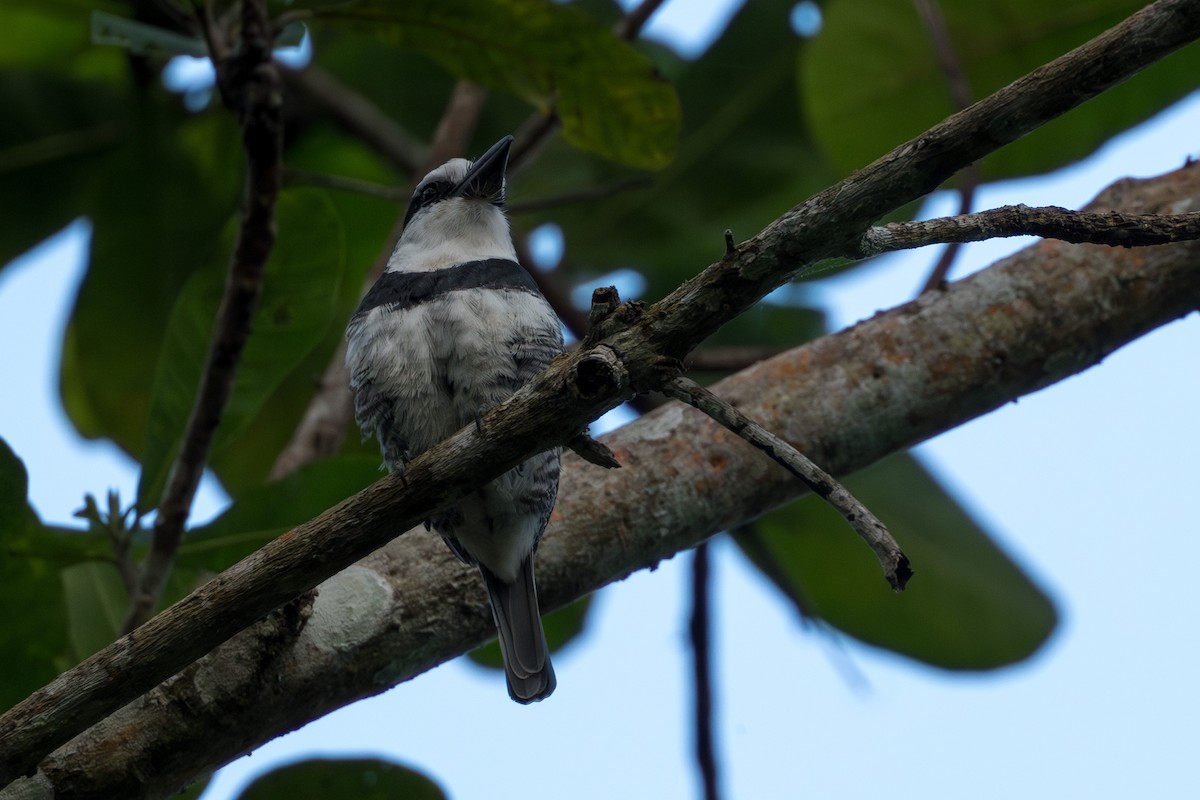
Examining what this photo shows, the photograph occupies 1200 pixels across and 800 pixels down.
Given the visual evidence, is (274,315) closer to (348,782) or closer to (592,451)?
(348,782)

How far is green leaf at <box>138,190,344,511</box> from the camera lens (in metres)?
2.55

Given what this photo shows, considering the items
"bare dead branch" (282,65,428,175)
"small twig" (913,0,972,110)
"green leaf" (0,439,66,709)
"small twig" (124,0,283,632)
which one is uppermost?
"bare dead branch" (282,65,428,175)

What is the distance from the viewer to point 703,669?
10.2ft

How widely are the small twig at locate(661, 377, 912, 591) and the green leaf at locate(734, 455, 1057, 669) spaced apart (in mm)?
1645

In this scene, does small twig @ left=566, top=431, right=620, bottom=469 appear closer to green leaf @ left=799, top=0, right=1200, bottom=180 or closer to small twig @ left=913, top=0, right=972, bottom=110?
small twig @ left=913, top=0, right=972, bottom=110

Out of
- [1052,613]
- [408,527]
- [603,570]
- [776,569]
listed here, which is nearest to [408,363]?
[603,570]

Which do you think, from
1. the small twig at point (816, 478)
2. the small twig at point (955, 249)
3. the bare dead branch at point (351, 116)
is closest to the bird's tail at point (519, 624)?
the small twig at point (816, 478)

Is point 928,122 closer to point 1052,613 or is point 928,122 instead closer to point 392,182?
point 1052,613

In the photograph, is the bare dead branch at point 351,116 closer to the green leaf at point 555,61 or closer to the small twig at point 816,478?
the green leaf at point 555,61

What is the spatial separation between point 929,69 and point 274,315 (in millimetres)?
1898

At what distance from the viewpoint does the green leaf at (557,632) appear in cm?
298

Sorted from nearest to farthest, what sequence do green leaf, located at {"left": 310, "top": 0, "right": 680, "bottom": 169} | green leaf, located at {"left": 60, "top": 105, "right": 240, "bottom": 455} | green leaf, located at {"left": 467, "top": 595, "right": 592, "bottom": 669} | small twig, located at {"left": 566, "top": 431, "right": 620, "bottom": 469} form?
small twig, located at {"left": 566, "top": 431, "right": 620, "bottom": 469}
green leaf, located at {"left": 310, "top": 0, "right": 680, "bottom": 169}
green leaf, located at {"left": 467, "top": 595, "right": 592, "bottom": 669}
green leaf, located at {"left": 60, "top": 105, "right": 240, "bottom": 455}

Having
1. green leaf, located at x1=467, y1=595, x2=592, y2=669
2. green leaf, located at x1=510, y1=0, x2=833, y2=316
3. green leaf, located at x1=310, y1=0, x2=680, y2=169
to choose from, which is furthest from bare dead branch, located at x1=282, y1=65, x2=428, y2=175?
green leaf, located at x1=467, y1=595, x2=592, y2=669

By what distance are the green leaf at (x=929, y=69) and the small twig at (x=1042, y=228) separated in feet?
5.84
